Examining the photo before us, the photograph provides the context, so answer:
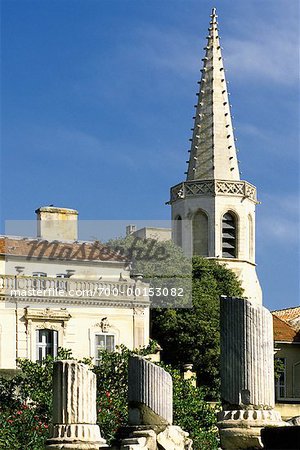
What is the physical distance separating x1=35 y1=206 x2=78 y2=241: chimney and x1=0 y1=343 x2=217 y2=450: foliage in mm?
11174

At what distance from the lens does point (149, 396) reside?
13891 mm

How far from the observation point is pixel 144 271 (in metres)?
53.5

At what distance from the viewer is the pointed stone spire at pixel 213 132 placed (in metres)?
78.2

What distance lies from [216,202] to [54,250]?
31068 millimetres

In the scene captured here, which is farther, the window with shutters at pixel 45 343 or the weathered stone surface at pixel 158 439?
the window with shutters at pixel 45 343

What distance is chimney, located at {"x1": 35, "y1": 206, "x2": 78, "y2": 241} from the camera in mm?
48188

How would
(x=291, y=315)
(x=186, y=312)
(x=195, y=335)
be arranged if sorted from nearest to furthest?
(x=195, y=335) → (x=186, y=312) → (x=291, y=315)

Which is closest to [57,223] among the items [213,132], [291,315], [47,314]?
[47,314]

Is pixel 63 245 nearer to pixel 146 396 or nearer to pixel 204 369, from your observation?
pixel 204 369

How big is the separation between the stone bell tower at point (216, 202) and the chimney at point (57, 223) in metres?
24.4

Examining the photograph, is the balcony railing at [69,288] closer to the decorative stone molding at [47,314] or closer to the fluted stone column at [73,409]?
the decorative stone molding at [47,314]

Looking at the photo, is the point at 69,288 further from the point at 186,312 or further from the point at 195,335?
the point at 186,312

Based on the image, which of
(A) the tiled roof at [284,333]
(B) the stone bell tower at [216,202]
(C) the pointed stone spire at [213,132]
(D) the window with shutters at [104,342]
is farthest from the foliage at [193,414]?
(C) the pointed stone spire at [213,132]

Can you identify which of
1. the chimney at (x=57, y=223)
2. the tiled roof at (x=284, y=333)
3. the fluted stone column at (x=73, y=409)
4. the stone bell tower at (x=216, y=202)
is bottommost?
the fluted stone column at (x=73, y=409)
